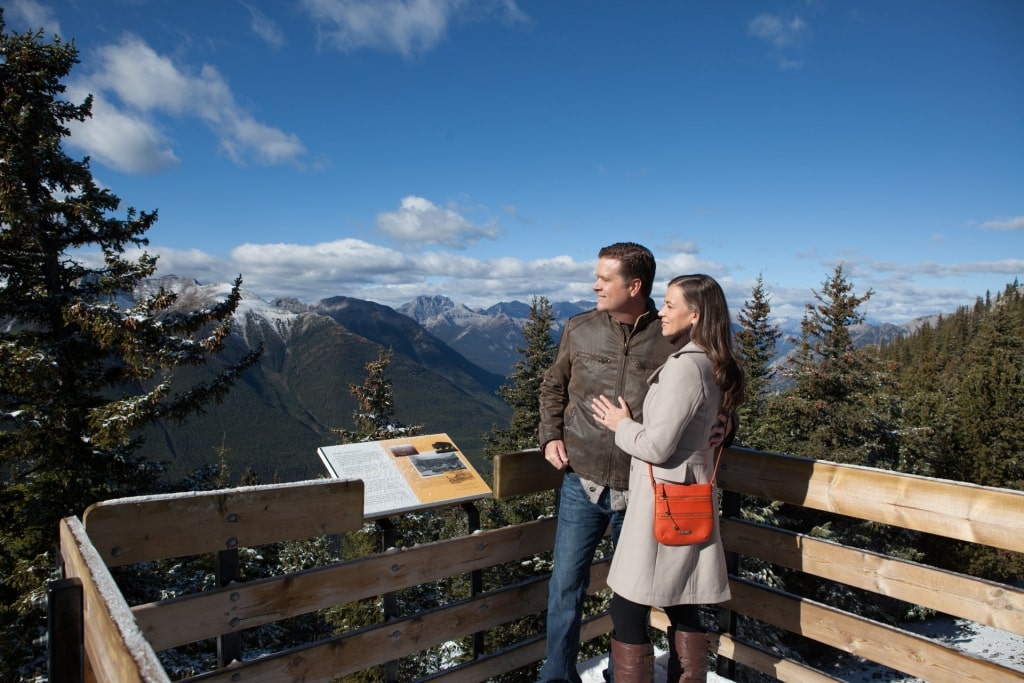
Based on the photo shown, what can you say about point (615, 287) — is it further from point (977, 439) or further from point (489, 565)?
point (977, 439)

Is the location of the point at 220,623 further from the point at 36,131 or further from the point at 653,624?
the point at 36,131

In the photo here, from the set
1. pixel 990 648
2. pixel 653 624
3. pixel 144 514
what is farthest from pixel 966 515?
pixel 990 648

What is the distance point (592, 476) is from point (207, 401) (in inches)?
521

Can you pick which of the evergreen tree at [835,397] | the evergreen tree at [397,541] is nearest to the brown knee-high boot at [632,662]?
the evergreen tree at [397,541]

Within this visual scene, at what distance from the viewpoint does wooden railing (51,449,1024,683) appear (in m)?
2.46

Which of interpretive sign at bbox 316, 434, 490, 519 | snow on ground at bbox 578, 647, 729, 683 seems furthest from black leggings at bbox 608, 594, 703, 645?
interpretive sign at bbox 316, 434, 490, 519

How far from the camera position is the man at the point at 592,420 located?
331 cm

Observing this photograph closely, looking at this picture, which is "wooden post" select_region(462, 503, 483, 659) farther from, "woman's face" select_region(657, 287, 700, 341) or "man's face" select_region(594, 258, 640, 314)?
"woman's face" select_region(657, 287, 700, 341)

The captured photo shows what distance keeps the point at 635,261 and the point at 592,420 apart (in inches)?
36.5

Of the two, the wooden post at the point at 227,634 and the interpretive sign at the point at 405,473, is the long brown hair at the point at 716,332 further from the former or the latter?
the wooden post at the point at 227,634

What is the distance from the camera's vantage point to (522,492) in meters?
3.67

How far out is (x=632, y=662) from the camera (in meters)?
3.10

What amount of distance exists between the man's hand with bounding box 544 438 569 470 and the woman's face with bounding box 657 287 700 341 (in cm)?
91

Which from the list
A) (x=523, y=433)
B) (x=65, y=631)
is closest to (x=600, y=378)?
(x=65, y=631)
